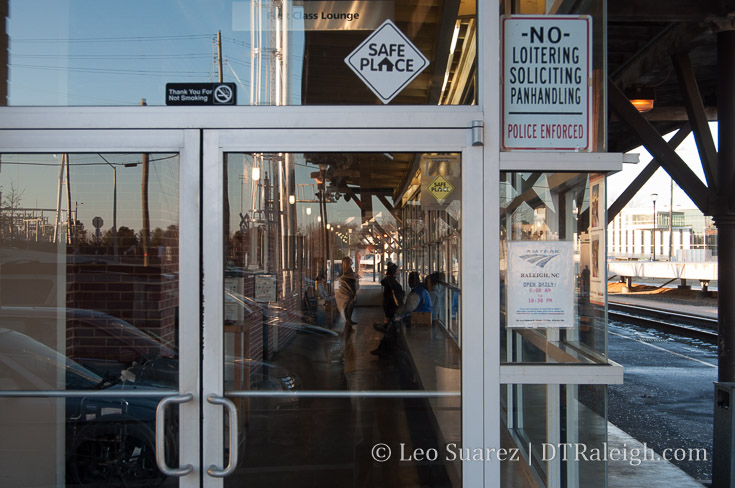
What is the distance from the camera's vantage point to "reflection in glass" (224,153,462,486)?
2562mm

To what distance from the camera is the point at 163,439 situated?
2301 mm

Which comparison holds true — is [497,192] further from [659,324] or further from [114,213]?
[659,324]

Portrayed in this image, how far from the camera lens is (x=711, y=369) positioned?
40.2 ft

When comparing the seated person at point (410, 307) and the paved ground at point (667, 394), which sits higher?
the seated person at point (410, 307)

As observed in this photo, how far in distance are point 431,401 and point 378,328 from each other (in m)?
0.91

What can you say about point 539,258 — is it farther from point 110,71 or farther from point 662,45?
point 662,45

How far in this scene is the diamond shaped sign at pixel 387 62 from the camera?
2.46 metres

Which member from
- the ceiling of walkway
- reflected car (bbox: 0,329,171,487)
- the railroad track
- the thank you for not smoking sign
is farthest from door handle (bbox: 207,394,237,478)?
the railroad track

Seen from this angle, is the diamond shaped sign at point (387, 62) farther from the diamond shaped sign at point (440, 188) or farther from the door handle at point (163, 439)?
the door handle at point (163, 439)

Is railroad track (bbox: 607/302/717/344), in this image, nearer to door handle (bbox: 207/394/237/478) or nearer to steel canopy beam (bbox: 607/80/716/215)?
steel canopy beam (bbox: 607/80/716/215)

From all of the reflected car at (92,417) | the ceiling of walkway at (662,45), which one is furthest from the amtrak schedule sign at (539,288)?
the ceiling of walkway at (662,45)

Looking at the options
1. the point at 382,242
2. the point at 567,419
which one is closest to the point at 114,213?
the point at 382,242

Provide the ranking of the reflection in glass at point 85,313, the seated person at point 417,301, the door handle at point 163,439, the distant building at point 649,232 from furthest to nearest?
the distant building at point 649,232 < the seated person at point 417,301 < the reflection in glass at point 85,313 < the door handle at point 163,439

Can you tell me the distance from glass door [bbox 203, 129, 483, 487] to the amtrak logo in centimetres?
22
